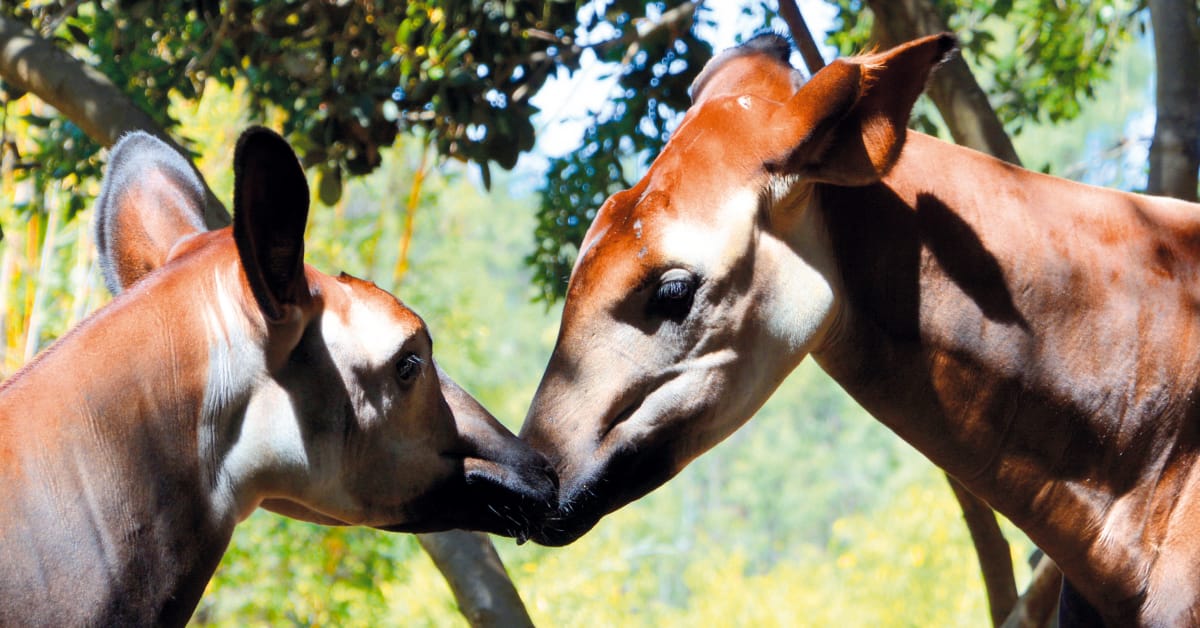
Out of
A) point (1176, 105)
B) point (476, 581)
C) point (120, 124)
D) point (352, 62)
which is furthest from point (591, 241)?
point (352, 62)

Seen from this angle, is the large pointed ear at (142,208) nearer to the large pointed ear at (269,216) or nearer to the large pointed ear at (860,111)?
the large pointed ear at (269,216)

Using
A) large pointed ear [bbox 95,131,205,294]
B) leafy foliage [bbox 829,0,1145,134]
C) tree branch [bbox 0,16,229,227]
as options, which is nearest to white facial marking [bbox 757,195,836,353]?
large pointed ear [bbox 95,131,205,294]

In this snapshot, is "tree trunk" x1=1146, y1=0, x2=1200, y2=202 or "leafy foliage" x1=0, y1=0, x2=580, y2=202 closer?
"tree trunk" x1=1146, y1=0, x2=1200, y2=202

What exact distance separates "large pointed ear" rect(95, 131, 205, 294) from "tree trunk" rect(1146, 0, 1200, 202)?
2.93 meters

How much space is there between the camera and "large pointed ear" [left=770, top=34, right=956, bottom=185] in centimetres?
263

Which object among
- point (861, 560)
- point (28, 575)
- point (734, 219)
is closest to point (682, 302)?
point (734, 219)

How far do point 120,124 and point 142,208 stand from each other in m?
1.36

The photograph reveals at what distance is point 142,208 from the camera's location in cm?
303

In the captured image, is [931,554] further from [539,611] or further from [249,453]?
[249,453]

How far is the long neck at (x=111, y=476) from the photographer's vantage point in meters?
2.28

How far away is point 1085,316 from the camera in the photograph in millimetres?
2816

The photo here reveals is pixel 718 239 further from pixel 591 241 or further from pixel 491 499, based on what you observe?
pixel 491 499

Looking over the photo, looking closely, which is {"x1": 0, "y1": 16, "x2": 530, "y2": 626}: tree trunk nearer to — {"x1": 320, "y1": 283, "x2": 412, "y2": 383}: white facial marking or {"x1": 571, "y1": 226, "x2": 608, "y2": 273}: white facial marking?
{"x1": 320, "y1": 283, "x2": 412, "y2": 383}: white facial marking

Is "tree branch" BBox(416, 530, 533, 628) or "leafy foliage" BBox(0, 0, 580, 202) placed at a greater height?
"leafy foliage" BBox(0, 0, 580, 202)
